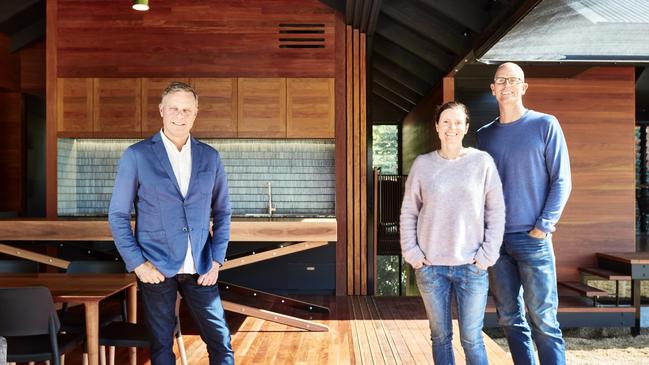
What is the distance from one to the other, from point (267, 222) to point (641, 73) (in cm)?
564

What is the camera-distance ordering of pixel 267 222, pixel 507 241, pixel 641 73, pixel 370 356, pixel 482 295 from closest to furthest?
1. pixel 482 295
2. pixel 507 241
3. pixel 370 356
4. pixel 267 222
5. pixel 641 73

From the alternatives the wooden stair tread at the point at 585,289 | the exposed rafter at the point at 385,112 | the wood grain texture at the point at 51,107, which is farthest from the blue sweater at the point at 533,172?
the exposed rafter at the point at 385,112

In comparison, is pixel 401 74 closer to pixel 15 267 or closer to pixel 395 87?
pixel 395 87

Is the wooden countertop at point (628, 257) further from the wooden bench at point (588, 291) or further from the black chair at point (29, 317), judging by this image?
the black chair at point (29, 317)

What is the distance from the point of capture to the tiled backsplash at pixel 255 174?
6.15 metres

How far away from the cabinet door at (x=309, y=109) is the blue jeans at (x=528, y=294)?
3.57 metres

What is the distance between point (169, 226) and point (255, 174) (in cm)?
413

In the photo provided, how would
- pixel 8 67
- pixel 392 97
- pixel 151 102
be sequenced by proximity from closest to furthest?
pixel 151 102 → pixel 8 67 → pixel 392 97

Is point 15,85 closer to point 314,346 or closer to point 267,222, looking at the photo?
point 267,222

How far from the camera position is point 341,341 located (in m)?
4.10

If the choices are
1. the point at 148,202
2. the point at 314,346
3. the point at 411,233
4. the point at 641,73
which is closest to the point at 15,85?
the point at 314,346

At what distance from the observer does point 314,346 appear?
3.96 metres

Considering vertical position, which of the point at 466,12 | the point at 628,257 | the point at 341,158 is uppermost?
the point at 466,12

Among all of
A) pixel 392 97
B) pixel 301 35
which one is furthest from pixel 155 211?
pixel 392 97
